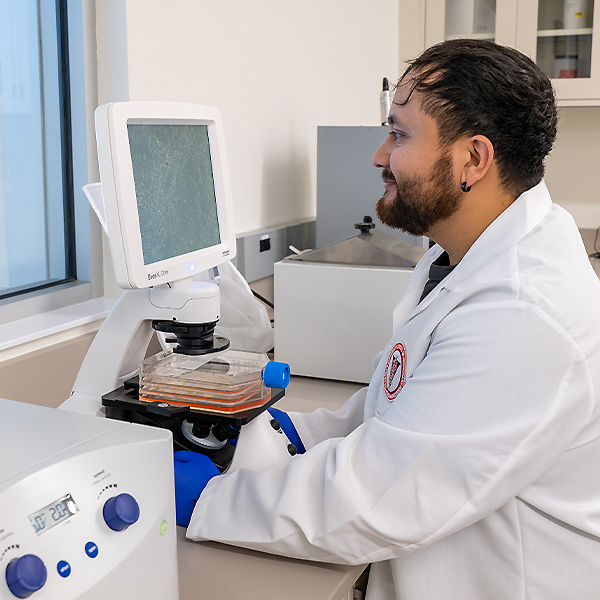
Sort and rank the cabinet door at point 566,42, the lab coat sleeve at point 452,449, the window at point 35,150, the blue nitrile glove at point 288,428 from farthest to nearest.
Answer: the cabinet door at point 566,42 → the window at point 35,150 → the blue nitrile glove at point 288,428 → the lab coat sleeve at point 452,449

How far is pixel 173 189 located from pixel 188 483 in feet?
1.35

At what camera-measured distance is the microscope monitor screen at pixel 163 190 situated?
2.74ft

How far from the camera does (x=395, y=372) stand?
96 cm

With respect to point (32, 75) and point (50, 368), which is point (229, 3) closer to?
point (32, 75)

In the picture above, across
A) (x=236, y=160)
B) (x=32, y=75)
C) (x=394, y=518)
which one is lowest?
(x=394, y=518)

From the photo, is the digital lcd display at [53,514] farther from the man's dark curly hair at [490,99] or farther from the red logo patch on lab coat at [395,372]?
the man's dark curly hair at [490,99]

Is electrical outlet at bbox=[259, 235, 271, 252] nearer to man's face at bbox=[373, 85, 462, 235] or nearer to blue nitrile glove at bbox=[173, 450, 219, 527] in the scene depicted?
man's face at bbox=[373, 85, 462, 235]

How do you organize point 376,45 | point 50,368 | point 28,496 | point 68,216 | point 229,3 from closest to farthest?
point 28,496 < point 50,368 < point 68,216 < point 229,3 < point 376,45

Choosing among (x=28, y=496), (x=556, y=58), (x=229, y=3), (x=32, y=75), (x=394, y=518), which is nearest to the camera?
(x=28, y=496)

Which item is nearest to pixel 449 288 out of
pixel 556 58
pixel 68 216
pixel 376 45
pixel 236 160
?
pixel 68 216

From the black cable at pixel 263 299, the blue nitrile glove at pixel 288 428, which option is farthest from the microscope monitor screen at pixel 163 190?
the black cable at pixel 263 299

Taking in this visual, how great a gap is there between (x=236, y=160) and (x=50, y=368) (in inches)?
31.9

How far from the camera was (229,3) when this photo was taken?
1682mm

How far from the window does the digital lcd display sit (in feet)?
2.69
